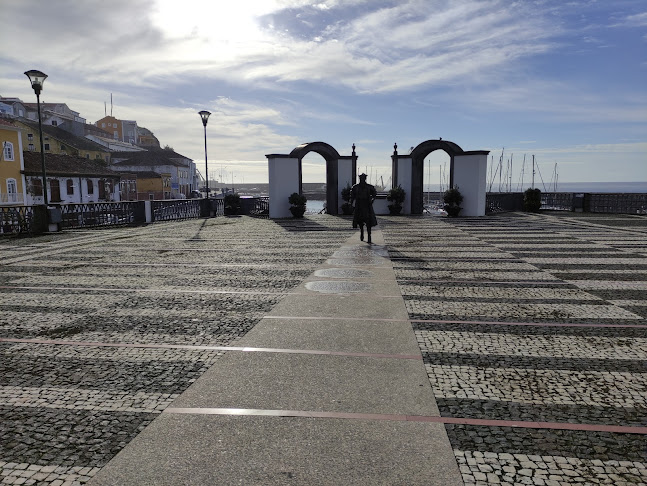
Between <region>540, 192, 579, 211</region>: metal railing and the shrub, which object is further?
<region>540, 192, 579, 211</region>: metal railing

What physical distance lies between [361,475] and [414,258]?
896 cm

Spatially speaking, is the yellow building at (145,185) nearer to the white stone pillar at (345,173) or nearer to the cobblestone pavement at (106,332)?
the white stone pillar at (345,173)

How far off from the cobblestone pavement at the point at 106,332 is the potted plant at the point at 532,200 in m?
21.3

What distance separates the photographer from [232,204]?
2898 centimetres

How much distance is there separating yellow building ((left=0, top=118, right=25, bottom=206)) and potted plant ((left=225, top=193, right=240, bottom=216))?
23.8 m

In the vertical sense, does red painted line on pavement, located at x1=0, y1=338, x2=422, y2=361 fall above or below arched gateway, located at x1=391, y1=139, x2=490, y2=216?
below

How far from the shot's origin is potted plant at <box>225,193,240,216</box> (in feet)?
94.7

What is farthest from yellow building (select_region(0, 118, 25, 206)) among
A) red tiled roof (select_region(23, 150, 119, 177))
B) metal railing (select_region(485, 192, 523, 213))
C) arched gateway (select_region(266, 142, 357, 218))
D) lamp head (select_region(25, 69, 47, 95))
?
metal railing (select_region(485, 192, 523, 213))

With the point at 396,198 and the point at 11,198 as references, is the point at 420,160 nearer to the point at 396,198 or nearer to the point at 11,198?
the point at 396,198

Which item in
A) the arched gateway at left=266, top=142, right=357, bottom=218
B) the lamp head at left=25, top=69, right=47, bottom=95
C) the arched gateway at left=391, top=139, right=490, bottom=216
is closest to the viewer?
the lamp head at left=25, top=69, right=47, bottom=95

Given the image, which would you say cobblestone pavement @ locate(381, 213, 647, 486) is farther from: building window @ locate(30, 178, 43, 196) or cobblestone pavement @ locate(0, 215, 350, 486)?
building window @ locate(30, 178, 43, 196)

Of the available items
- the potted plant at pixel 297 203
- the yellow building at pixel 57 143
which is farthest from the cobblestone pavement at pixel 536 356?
the yellow building at pixel 57 143

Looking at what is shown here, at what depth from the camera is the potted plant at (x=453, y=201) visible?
25.6 metres

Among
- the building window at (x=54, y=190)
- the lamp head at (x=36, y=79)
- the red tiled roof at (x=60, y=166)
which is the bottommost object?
the building window at (x=54, y=190)
